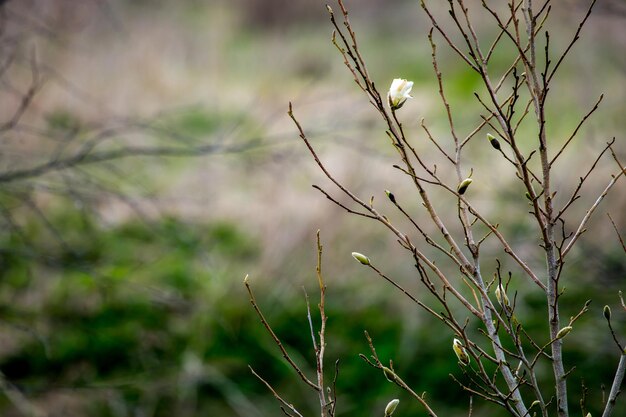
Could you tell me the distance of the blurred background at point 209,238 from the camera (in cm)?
376

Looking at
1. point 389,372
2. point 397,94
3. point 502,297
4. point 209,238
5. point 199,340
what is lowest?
point 199,340

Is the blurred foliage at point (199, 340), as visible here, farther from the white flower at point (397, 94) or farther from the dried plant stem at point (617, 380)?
the dried plant stem at point (617, 380)

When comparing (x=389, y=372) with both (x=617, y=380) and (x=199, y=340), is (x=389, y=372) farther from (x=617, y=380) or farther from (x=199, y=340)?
(x=199, y=340)

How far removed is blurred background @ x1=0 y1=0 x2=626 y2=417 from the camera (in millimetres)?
3760

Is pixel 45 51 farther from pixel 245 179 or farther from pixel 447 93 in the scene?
pixel 447 93

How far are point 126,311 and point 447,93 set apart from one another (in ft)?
20.3

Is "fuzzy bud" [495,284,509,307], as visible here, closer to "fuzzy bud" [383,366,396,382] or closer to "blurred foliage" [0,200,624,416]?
"fuzzy bud" [383,366,396,382]

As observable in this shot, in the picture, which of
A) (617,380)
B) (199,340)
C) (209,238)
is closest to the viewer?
(617,380)

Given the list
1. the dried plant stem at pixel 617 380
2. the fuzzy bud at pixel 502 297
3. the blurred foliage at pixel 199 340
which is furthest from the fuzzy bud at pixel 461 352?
the blurred foliage at pixel 199 340

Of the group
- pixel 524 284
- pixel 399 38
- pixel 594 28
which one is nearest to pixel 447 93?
pixel 594 28

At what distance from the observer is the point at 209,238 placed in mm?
5758

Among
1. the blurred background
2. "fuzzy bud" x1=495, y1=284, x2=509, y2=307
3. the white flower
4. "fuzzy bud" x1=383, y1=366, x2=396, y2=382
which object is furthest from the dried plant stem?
the blurred background

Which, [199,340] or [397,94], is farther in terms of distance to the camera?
[199,340]

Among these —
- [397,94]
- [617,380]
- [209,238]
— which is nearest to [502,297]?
[617,380]
